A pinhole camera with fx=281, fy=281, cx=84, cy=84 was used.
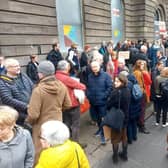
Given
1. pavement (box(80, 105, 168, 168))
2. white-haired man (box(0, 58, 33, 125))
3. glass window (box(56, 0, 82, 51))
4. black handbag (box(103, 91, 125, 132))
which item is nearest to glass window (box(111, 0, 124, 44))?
glass window (box(56, 0, 82, 51))

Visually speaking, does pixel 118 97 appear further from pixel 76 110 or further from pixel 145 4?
pixel 145 4

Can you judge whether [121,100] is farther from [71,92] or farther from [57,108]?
[57,108]

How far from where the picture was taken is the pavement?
185 inches

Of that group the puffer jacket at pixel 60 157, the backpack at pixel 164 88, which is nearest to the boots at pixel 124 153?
the backpack at pixel 164 88

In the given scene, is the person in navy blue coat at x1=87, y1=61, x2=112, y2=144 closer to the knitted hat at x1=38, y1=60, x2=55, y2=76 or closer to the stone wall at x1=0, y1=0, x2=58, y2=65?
the knitted hat at x1=38, y1=60, x2=55, y2=76

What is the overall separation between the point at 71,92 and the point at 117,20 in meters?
12.4

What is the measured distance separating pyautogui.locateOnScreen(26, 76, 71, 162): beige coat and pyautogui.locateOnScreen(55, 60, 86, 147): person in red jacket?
71 cm

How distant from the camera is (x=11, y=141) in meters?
2.45

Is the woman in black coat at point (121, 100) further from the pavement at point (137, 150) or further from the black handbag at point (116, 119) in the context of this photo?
the pavement at point (137, 150)

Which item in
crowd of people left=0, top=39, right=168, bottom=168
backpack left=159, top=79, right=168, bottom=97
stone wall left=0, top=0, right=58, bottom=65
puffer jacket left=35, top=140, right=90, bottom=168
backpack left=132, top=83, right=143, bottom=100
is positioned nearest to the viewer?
puffer jacket left=35, top=140, right=90, bottom=168

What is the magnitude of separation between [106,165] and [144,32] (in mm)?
15383

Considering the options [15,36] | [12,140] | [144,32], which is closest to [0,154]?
[12,140]

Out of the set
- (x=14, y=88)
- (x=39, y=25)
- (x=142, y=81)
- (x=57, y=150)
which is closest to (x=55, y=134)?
(x=57, y=150)

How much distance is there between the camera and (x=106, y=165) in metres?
4.69
